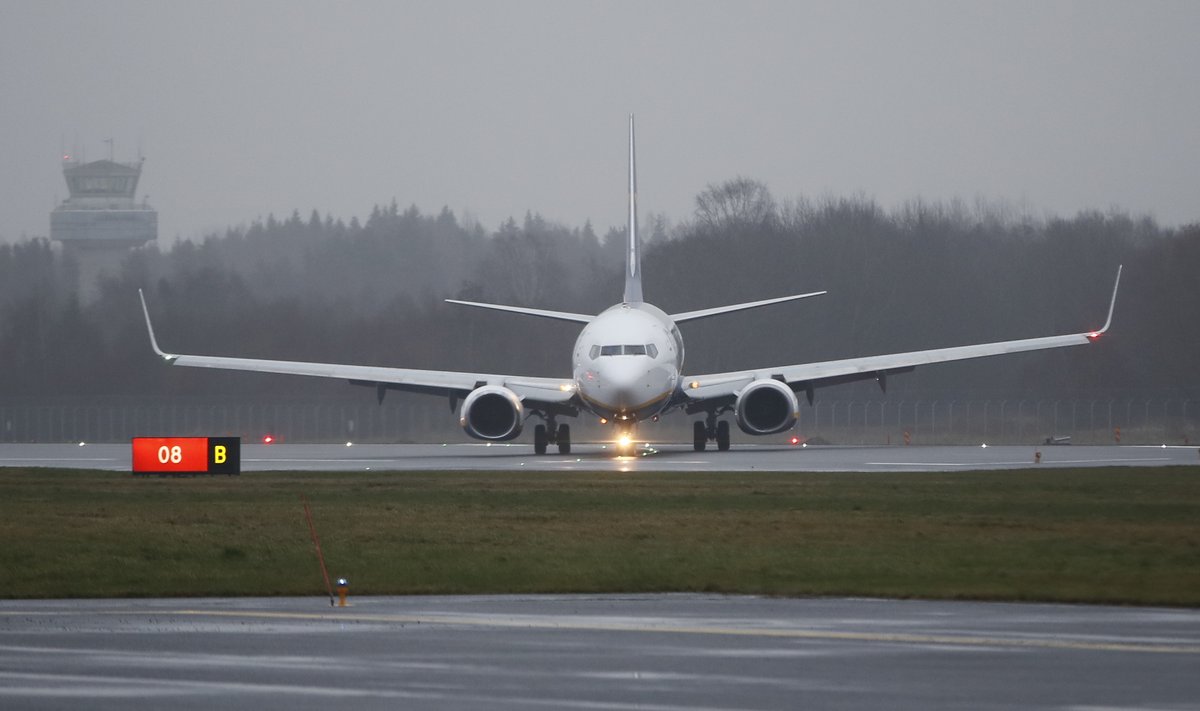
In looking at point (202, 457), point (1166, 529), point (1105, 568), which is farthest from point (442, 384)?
point (1105, 568)

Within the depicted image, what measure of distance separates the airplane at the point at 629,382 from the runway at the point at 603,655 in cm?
2959

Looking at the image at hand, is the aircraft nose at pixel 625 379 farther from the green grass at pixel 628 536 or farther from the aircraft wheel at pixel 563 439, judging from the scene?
the green grass at pixel 628 536

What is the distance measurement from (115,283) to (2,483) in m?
49.5

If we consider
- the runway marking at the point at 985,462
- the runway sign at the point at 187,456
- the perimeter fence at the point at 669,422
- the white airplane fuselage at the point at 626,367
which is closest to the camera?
the runway sign at the point at 187,456

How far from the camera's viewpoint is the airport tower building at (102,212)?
160m

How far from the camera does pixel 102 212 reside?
16162 cm

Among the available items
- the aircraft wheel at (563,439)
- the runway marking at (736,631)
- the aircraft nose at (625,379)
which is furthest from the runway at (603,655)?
the aircraft wheel at (563,439)

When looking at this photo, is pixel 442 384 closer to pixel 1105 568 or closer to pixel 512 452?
pixel 512 452

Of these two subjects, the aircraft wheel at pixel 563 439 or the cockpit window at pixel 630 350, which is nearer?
the cockpit window at pixel 630 350

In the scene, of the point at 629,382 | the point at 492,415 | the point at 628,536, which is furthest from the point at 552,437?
the point at 628,536

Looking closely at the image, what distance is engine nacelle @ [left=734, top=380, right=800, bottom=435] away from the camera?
48.0 m

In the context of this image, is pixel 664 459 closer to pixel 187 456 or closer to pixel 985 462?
pixel 985 462

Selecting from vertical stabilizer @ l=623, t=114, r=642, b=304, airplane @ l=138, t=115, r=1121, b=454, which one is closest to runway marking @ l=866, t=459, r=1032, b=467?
airplane @ l=138, t=115, r=1121, b=454

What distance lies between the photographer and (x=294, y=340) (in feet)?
259
